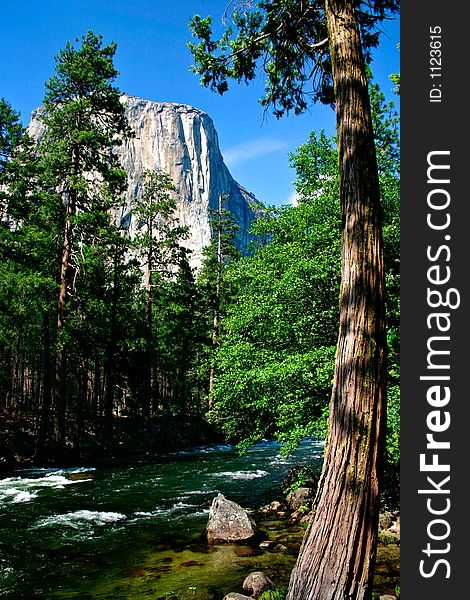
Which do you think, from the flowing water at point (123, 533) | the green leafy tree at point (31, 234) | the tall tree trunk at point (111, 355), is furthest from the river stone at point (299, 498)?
the tall tree trunk at point (111, 355)

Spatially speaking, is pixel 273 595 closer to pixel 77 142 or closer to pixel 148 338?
pixel 77 142

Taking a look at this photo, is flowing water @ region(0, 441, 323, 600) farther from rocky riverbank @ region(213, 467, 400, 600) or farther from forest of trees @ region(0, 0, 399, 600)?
forest of trees @ region(0, 0, 399, 600)

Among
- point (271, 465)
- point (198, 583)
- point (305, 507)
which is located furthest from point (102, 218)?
point (198, 583)

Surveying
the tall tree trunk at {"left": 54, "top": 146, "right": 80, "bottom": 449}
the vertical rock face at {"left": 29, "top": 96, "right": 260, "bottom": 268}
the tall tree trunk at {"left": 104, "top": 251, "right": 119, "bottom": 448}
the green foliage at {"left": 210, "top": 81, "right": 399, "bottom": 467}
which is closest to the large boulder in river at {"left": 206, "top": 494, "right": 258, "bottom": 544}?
the green foliage at {"left": 210, "top": 81, "right": 399, "bottom": 467}

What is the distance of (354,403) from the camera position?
3.49 meters

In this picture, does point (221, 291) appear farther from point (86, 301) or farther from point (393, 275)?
point (393, 275)

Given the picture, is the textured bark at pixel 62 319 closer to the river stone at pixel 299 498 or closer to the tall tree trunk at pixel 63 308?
the tall tree trunk at pixel 63 308

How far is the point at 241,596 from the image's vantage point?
557 centimetres

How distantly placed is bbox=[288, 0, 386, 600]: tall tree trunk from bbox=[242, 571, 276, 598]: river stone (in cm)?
288

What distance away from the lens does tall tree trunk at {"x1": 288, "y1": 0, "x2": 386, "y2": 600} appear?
3.31m

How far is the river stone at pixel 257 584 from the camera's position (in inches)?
233

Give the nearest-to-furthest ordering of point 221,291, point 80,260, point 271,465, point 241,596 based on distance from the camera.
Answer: point 241,596, point 271,465, point 80,260, point 221,291

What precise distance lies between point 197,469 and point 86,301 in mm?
8465

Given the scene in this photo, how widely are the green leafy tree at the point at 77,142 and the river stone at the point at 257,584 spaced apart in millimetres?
14266
